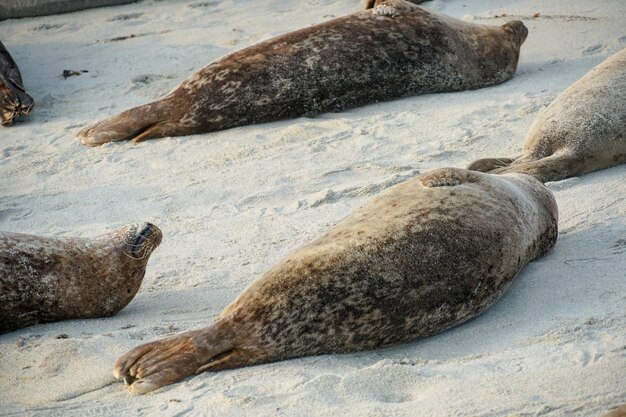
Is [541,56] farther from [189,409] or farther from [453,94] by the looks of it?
[189,409]

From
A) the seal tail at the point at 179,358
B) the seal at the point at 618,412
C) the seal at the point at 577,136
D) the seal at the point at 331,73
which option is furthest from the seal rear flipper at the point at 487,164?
the seal at the point at 618,412

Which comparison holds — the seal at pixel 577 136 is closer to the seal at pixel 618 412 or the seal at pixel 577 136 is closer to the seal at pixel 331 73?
the seal at pixel 331 73

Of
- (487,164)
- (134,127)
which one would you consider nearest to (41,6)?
(134,127)

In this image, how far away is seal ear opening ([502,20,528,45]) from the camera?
750 centimetres

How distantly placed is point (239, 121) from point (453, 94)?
58.5 inches

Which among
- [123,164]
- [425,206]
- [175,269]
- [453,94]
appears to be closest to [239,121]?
[123,164]

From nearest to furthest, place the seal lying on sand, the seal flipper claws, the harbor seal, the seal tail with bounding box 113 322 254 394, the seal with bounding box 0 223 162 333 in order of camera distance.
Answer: the seal tail with bounding box 113 322 254 394
the harbor seal
the seal with bounding box 0 223 162 333
the seal flipper claws
the seal lying on sand

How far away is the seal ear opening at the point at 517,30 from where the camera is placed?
7496mm

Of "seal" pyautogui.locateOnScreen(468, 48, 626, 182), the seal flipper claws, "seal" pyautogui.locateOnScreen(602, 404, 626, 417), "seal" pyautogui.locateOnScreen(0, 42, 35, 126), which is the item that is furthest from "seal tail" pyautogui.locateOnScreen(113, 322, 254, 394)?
"seal" pyautogui.locateOnScreen(0, 42, 35, 126)

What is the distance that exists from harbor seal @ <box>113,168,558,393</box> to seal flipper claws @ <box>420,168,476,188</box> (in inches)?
4.6

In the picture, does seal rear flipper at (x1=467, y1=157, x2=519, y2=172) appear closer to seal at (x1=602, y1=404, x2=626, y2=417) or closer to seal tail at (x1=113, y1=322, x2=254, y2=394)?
seal tail at (x1=113, y1=322, x2=254, y2=394)

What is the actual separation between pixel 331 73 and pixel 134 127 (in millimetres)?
1358

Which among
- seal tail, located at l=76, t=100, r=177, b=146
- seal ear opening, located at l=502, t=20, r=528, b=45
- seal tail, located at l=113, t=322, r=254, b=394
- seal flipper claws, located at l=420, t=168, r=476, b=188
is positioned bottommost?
seal tail, located at l=76, t=100, r=177, b=146

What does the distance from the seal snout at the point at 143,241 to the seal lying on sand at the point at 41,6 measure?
5.72 meters
